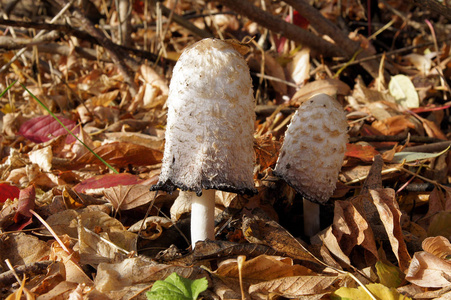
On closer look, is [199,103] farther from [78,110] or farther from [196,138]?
[78,110]

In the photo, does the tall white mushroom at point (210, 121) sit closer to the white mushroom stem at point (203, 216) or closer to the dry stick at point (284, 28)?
the white mushroom stem at point (203, 216)

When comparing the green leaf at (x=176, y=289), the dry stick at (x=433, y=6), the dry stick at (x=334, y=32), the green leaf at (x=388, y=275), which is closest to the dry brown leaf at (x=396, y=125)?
the dry stick at (x=334, y=32)

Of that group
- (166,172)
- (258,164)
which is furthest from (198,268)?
(258,164)

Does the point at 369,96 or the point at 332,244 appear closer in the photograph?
the point at 332,244

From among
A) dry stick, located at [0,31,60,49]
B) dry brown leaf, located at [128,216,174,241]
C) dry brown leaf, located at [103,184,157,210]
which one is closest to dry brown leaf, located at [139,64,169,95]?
dry stick, located at [0,31,60,49]

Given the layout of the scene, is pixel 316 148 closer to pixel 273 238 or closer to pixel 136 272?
pixel 273 238

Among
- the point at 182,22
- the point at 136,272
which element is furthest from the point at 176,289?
the point at 182,22
